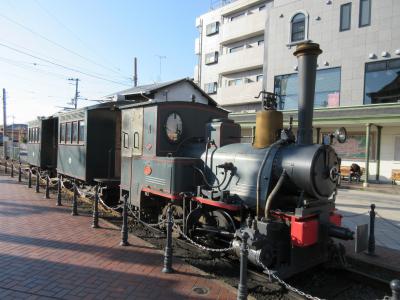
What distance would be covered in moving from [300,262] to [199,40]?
37.4 metres

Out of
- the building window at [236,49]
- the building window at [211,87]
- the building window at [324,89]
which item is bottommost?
the building window at [324,89]

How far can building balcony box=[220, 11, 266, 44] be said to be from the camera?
1225 inches

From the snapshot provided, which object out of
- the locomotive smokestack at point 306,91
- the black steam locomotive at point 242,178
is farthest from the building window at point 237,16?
the locomotive smokestack at point 306,91

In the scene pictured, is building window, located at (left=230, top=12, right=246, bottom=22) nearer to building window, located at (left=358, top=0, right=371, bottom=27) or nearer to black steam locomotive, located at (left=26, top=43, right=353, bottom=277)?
building window, located at (left=358, top=0, right=371, bottom=27)

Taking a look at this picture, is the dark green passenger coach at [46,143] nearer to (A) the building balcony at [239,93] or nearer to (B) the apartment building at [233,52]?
(A) the building balcony at [239,93]

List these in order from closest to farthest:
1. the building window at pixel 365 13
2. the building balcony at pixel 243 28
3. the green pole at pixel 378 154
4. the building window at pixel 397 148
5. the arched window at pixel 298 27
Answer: the building window at pixel 397 148, the green pole at pixel 378 154, the building window at pixel 365 13, the arched window at pixel 298 27, the building balcony at pixel 243 28

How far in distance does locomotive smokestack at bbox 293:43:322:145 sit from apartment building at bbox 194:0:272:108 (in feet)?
81.7

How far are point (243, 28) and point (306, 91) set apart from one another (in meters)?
28.9

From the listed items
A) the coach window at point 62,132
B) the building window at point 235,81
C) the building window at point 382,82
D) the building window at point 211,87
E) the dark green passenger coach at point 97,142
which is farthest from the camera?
the building window at point 211,87

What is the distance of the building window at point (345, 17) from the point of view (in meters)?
20.7

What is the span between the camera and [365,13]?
20.0 m

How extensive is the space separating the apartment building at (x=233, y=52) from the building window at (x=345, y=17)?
965 cm

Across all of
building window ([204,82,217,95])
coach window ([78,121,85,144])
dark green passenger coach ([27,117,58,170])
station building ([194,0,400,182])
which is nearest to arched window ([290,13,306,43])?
station building ([194,0,400,182])

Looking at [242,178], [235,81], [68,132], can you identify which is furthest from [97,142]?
[235,81]
